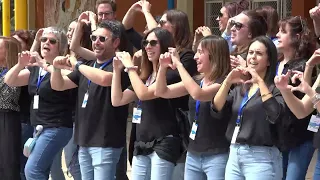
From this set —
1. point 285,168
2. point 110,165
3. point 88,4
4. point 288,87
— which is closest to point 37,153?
point 110,165

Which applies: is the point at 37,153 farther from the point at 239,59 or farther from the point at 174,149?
the point at 239,59

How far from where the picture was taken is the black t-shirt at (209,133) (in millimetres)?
5395

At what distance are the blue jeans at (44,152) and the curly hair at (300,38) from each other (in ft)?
7.45

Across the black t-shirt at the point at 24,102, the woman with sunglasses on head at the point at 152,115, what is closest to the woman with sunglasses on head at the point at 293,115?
the woman with sunglasses on head at the point at 152,115

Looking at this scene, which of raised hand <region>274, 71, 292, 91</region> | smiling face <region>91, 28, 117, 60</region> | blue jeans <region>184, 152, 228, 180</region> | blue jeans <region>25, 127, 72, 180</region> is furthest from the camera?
blue jeans <region>25, 127, 72, 180</region>

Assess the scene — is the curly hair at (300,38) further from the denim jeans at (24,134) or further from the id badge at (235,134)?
the denim jeans at (24,134)

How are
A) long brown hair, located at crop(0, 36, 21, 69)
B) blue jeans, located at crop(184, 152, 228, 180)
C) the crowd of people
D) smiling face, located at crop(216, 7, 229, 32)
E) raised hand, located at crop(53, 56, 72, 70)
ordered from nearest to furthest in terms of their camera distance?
the crowd of people → blue jeans, located at crop(184, 152, 228, 180) → raised hand, located at crop(53, 56, 72, 70) → smiling face, located at crop(216, 7, 229, 32) → long brown hair, located at crop(0, 36, 21, 69)

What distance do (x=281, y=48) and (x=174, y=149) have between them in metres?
1.23

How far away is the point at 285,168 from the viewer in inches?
236

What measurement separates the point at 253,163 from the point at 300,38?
54.9 inches

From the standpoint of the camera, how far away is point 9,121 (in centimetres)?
723

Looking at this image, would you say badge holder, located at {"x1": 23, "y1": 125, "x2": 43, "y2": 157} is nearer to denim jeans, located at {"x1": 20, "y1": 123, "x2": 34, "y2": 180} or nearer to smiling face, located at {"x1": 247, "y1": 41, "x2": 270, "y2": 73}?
denim jeans, located at {"x1": 20, "y1": 123, "x2": 34, "y2": 180}

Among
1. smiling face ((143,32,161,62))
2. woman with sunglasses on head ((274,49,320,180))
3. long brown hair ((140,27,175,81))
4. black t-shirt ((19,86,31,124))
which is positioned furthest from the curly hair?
black t-shirt ((19,86,31,124))

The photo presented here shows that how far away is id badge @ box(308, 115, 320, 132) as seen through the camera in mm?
5391
